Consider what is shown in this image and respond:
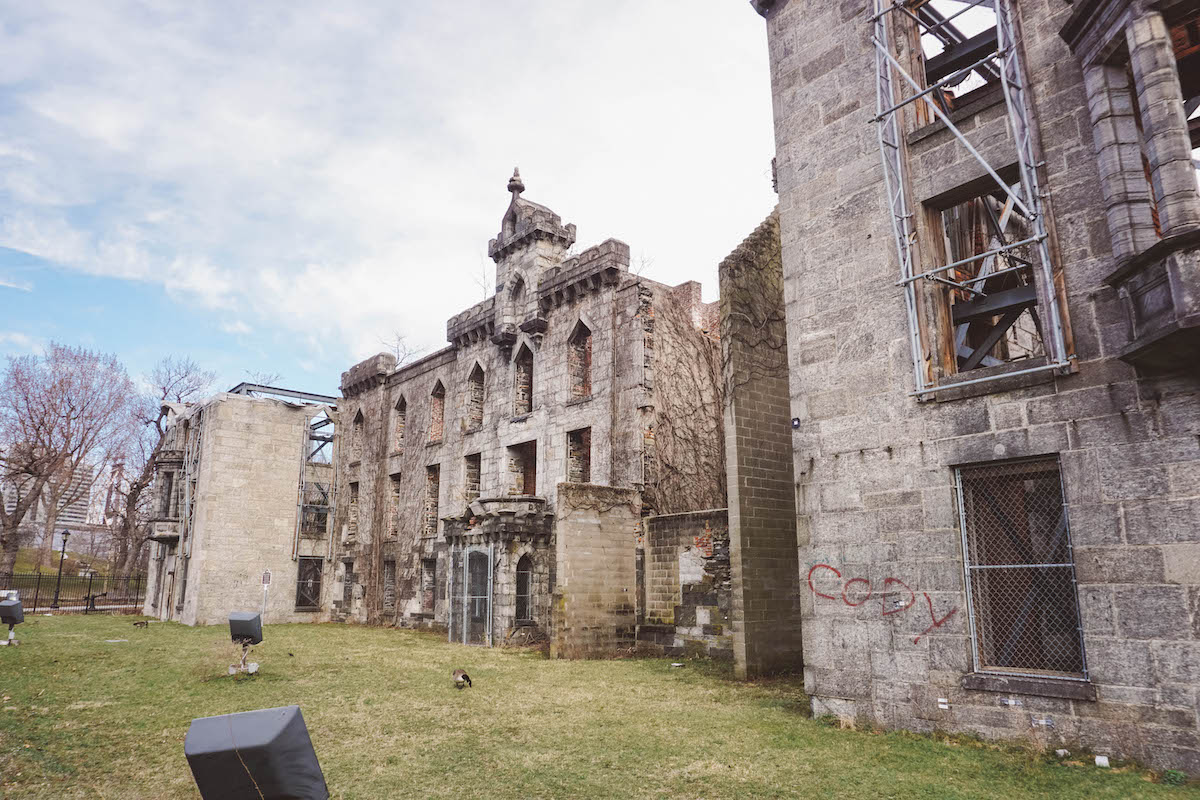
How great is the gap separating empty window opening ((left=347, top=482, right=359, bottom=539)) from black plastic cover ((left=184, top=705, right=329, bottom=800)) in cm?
2531

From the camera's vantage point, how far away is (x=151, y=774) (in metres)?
6.91

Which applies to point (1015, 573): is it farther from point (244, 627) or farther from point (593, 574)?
point (244, 627)

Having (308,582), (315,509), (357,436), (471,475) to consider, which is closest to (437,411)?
(471,475)

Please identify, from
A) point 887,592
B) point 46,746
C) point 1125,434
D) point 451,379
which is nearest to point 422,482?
point 451,379

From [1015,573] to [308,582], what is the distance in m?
25.8

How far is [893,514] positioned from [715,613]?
22.6 ft

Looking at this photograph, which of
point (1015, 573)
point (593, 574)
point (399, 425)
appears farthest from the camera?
point (399, 425)

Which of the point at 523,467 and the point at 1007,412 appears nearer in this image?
the point at 1007,412

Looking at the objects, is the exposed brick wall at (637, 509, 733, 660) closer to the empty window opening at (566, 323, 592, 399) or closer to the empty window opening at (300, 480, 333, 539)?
the empty window opening at (566, 323, 592, 399)

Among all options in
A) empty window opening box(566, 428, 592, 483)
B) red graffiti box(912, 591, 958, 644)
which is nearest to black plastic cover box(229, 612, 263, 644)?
empty window opening box(566, 428, 592, 483)

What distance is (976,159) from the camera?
8219 mm

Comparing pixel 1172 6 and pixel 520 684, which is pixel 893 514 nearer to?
pixel 1172 6

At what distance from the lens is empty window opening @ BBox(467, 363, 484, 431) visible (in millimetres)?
23781

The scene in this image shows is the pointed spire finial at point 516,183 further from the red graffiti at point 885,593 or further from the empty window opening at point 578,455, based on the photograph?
the red graffiti at point 885,593
